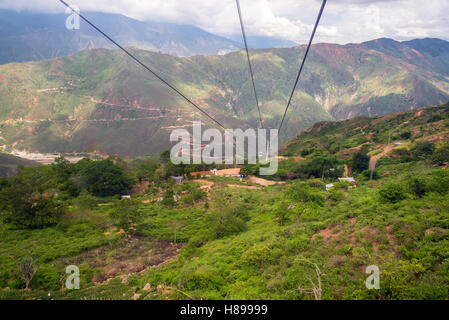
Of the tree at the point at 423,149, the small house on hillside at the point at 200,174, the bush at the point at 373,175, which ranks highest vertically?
the tree at the point at 423,149

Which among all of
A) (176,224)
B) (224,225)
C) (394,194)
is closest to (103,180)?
(176,224)

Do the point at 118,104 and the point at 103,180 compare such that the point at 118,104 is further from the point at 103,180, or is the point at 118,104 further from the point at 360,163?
the point at 360,163

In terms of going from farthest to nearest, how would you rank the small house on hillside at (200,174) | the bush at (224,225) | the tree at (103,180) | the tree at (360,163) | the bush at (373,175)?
the small house on hillside at (200,174), the tree at (360,163), the tree at (103,180), the bush at (373,175), the bush at (224,225)

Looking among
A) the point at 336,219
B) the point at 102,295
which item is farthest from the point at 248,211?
the point at 102,295

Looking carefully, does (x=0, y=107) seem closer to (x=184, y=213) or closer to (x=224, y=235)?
(x=184, y=213)
